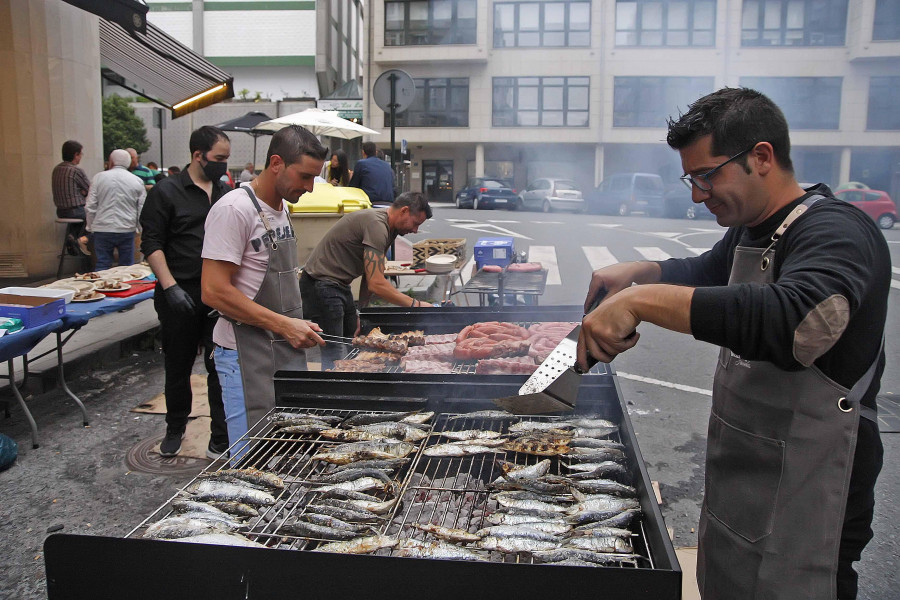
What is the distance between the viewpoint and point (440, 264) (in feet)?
26.9

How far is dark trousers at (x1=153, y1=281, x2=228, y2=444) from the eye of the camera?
4707 mm

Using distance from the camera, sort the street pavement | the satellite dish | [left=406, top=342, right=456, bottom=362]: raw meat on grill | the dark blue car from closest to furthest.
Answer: the street pavement < [left=406, top=342, right=456, bottom=362]: raw meat on grill < the satellite dish < the dark blue car

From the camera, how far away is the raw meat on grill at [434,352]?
3.89m

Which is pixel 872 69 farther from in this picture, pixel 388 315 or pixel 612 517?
pixel 612 517

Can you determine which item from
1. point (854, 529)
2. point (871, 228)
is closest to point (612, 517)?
point (854, 529)

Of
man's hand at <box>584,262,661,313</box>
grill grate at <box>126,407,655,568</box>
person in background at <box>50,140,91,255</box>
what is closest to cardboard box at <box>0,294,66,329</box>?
grill grate at <box>126,407,655,568</box>

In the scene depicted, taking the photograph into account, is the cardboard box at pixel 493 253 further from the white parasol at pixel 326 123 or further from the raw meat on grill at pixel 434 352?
the white parasol at pixel 326 123

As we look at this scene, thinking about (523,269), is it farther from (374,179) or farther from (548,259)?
(548,259)

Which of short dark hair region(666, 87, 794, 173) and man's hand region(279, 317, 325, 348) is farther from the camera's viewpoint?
man's hand region(279, 317, 325, 348)

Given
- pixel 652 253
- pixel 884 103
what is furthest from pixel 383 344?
pixel 652 253

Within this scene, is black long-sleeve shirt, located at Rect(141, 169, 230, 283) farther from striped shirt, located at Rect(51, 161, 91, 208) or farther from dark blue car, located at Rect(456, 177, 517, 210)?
dark blue car, located at Rect(456, 177, 517, 210)

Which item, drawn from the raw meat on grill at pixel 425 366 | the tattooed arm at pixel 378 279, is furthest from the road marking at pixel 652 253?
the raw meat on grill at pixel 425 366

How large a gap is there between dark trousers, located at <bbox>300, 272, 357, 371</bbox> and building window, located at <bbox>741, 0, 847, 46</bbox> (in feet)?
19.7

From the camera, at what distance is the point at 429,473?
2.68 meters
